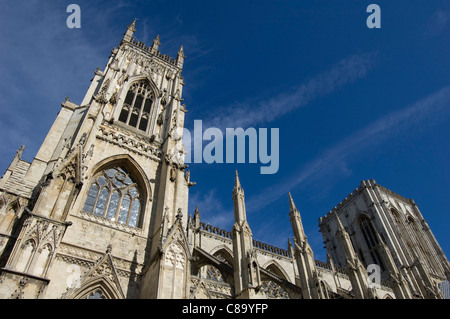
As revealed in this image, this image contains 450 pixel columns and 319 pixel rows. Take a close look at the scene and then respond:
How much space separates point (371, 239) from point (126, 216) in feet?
126

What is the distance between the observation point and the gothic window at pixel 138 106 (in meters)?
19.5

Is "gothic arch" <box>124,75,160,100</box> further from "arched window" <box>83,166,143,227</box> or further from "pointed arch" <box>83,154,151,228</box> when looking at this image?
"arched window" <box>83,166,143,227</box>

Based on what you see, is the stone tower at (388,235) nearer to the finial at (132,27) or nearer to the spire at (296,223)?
the spire at (296,223)

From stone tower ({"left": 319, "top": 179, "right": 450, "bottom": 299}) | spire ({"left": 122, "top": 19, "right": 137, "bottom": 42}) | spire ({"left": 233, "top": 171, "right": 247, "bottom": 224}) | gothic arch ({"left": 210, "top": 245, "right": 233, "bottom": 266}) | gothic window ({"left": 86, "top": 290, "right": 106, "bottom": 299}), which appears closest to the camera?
gothic window ({"left": 86, "top": 290, "right": 106, "bottom": 299})

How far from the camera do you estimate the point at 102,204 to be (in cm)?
1387

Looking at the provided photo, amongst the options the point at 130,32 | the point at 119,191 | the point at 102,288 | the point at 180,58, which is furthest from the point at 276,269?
the point at 130,32

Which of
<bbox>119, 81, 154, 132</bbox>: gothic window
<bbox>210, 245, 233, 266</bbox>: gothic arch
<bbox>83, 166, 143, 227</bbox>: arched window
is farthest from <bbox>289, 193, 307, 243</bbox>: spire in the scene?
<bbox>119, 81, 154, 132</bbox>: gothic window

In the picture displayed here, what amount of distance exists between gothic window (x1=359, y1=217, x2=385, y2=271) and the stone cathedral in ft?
51.2

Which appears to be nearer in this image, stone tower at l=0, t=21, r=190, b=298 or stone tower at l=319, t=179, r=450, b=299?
stone tower at l=0, t=21, r=190, b=298

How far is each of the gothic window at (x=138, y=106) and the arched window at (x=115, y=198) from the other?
16.0ft

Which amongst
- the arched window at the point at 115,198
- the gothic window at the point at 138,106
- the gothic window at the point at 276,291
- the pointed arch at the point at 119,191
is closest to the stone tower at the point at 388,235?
the gothic window at the point at 276,291

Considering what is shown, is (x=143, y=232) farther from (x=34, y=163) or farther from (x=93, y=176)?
(x=34, y=163)

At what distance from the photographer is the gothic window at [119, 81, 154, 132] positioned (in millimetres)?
19500
